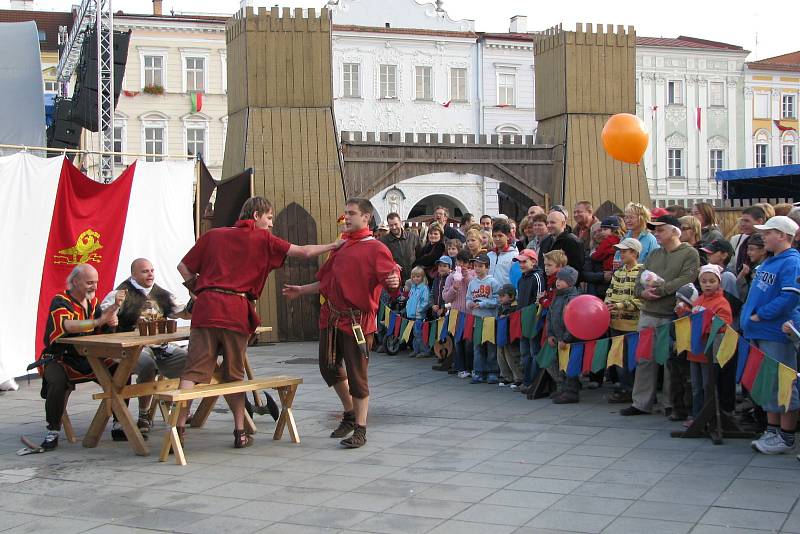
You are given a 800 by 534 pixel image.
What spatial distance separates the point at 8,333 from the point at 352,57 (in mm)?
30326

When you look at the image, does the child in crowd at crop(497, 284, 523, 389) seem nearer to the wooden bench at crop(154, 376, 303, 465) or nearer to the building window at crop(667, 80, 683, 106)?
the wooden bench at crop(154, 376, 303, 465)

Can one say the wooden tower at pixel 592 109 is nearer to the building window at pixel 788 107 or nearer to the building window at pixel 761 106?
the building window at pixel 761 106

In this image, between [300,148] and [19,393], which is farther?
[300,148]

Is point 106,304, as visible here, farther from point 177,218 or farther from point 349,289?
point 177,218

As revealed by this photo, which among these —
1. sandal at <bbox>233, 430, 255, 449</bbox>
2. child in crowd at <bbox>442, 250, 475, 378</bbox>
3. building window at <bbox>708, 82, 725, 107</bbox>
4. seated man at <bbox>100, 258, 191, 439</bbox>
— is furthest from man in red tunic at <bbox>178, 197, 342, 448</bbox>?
building window at <bbox>708, 82, 725, 107</bbox>

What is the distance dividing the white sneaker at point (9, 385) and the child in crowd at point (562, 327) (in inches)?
245

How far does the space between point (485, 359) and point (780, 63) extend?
4447 cm

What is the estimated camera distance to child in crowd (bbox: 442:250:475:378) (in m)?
11.8

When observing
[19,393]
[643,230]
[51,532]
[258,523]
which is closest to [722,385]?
[643,230]

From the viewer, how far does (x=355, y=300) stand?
779 cm

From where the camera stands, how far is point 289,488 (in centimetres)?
641

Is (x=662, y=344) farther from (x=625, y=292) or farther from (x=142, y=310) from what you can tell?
(x=142, y=310)

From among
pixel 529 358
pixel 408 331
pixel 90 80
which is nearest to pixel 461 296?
pixel 529 358

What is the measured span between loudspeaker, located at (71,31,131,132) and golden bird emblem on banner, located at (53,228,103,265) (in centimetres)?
988
